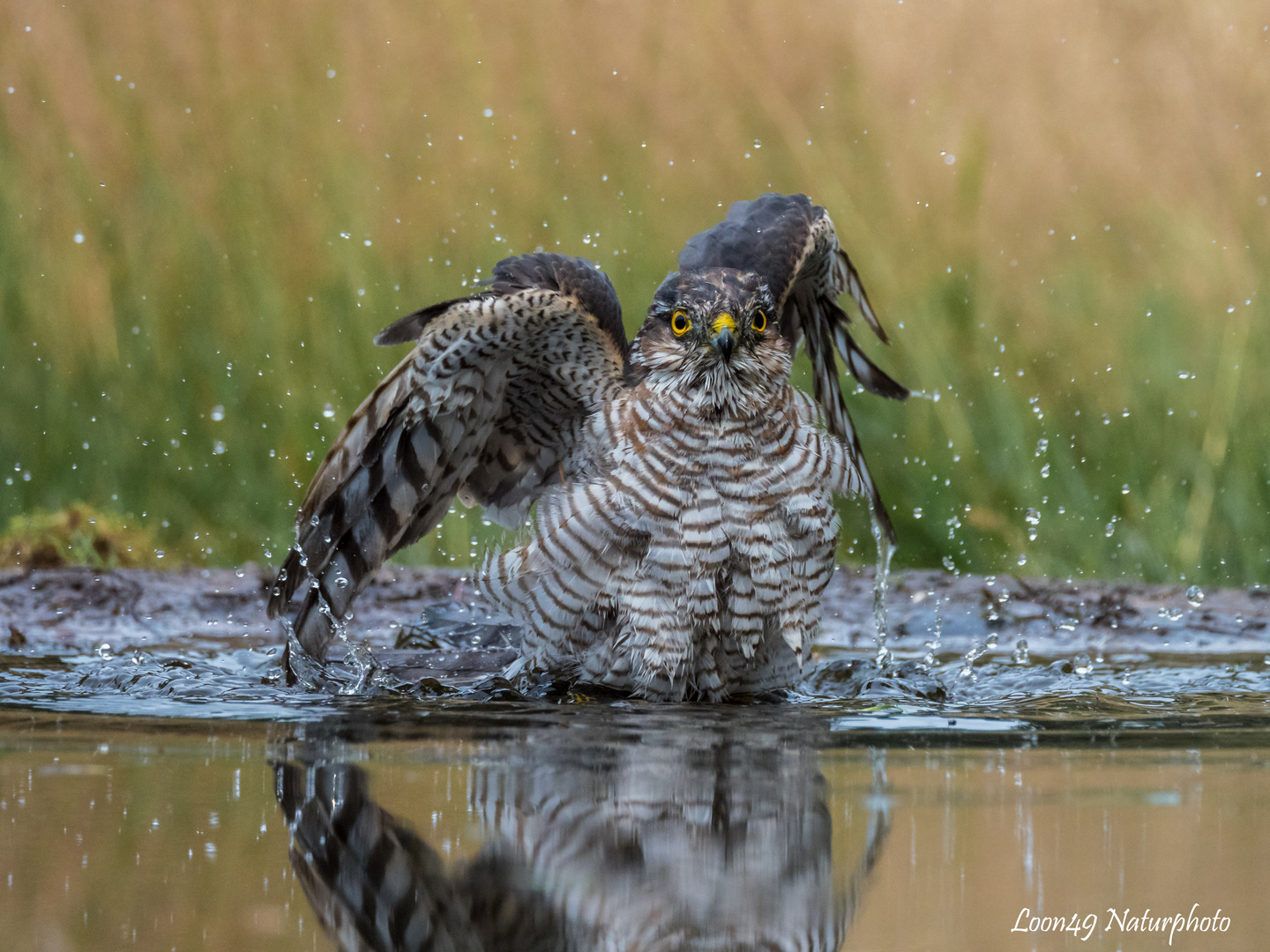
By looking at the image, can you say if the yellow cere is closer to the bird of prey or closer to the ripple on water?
the bird of prey

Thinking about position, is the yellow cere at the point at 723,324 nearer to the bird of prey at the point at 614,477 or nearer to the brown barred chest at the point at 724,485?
the bird of prey at the point at 614,477

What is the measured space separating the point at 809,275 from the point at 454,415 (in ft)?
4.62

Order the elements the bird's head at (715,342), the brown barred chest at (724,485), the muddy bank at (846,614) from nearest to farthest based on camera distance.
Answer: the brown barred chest at (724,485), the bird's head at (715,342), the muddy bank at (846,614)

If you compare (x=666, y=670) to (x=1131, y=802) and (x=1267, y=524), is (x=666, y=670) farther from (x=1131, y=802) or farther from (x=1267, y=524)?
(x=1267, y=524)

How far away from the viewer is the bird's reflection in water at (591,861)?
1588 millimetres

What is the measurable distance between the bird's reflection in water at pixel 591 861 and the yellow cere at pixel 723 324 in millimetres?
1583

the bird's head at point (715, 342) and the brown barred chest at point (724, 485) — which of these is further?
the bird's head at point (715, 342)

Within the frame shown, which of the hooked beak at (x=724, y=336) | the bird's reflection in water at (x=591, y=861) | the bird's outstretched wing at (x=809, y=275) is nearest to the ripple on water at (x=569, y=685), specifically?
the bird's outstretched wing at (x=809, y=275)

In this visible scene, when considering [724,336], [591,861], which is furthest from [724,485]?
[591,861]

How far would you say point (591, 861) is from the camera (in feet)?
6.14

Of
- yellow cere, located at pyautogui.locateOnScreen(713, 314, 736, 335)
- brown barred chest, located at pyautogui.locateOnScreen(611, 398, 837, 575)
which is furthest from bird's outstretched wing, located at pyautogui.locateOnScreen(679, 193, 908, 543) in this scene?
brown barred chest, located at pyautogui.locateOnScreen(611, 398, 837, 575)

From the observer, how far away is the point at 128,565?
5738mm

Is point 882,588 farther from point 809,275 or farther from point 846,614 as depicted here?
point 809,275

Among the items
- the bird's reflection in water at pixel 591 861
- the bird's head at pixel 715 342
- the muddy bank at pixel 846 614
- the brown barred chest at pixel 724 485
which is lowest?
the bird's reflection in water at pixel 591 861
